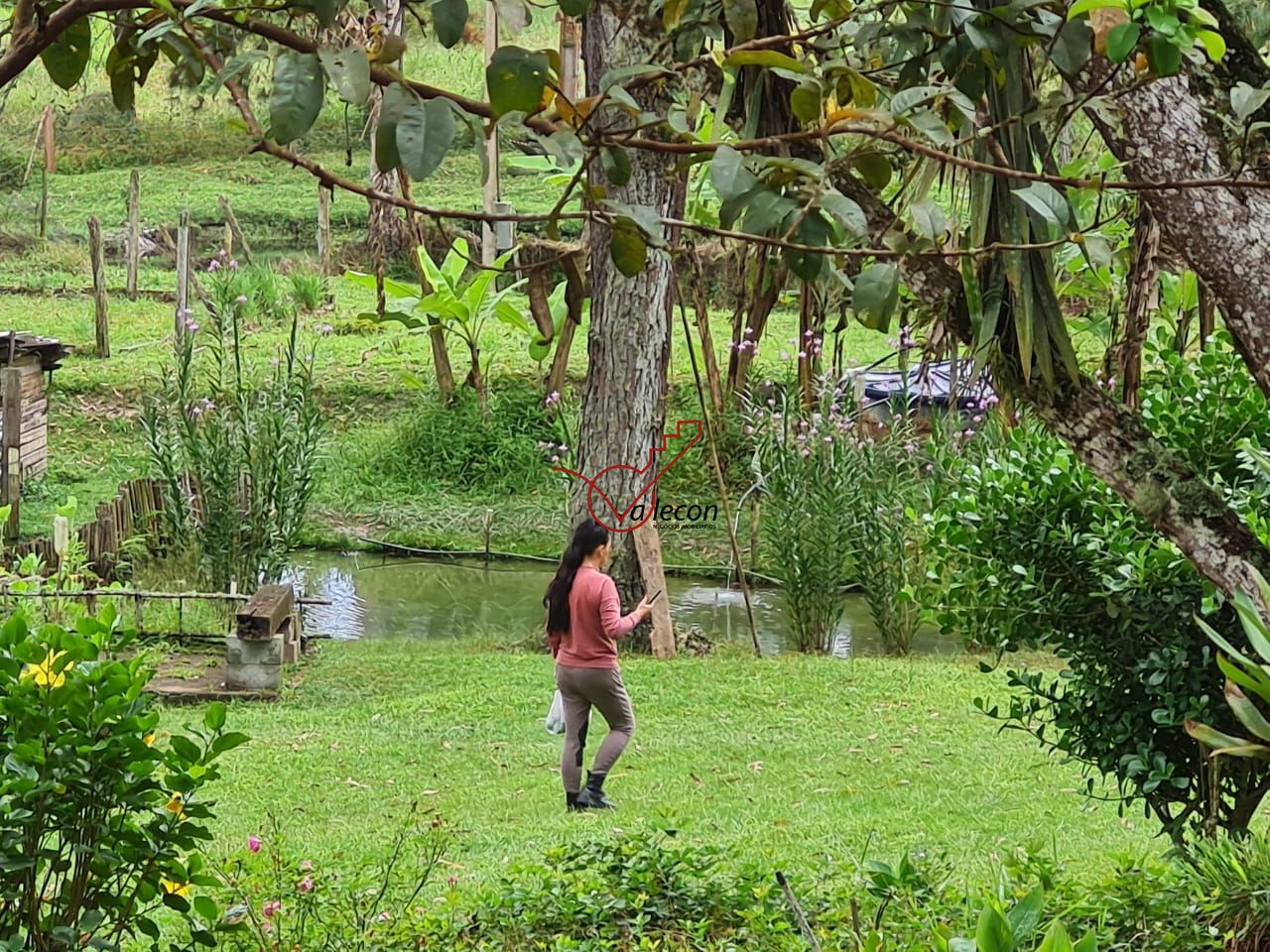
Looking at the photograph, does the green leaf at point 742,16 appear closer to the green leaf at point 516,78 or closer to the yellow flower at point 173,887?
the green leaf at point 516,78

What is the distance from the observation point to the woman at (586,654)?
5.43m

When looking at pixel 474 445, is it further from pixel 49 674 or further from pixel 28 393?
pixel 49 674

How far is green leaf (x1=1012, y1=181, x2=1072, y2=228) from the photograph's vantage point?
174 centimetres

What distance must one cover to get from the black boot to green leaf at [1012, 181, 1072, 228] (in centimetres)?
409

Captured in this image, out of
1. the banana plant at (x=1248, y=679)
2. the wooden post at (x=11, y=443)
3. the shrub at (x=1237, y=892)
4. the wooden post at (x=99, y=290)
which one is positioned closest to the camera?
the banana plant at (x=1248, y=679)

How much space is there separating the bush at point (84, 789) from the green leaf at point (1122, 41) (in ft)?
6.01

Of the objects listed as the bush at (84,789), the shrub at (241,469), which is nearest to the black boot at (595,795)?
the bush at (84,789)

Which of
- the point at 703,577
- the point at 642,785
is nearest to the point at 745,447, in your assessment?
the point at 703,577

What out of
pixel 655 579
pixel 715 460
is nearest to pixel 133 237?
pixel 655 579

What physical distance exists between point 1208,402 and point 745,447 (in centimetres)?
904

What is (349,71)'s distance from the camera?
1.46 m

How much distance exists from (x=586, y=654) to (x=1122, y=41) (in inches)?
157

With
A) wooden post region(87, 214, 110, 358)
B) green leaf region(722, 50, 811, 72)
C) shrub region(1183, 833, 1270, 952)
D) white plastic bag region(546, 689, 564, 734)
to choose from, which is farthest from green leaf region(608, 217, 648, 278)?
wooden post region(87, 214, 110, 358)

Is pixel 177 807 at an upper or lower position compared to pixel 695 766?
upper
